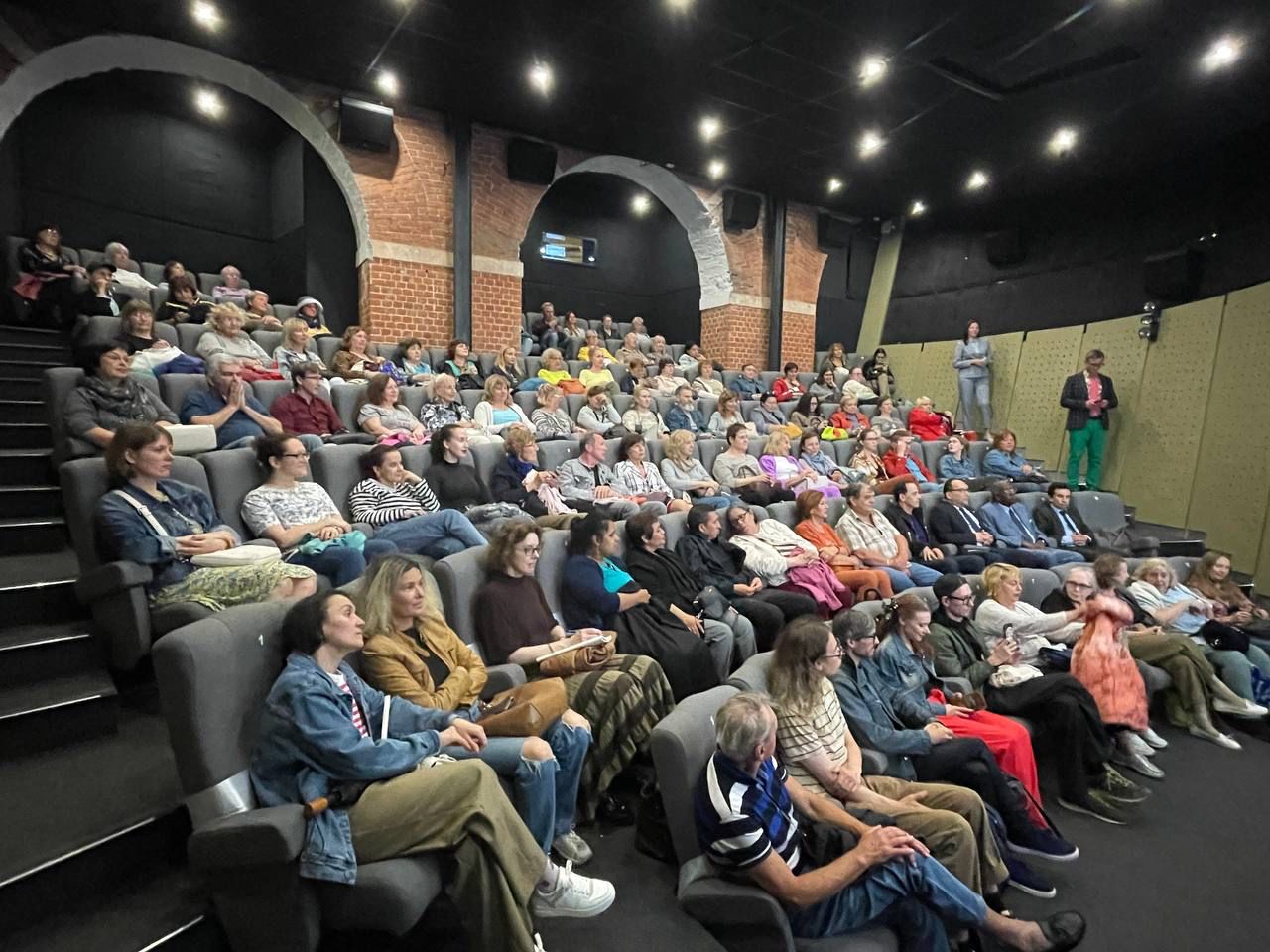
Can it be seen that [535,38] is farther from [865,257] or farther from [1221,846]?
[865,257]

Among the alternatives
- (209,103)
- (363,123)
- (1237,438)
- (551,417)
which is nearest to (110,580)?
(551,417)

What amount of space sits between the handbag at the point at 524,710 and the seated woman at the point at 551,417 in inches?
103

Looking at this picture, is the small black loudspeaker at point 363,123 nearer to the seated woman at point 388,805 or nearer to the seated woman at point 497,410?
the seated woman at point 497,410

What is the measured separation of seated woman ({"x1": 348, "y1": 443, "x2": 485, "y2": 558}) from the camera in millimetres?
2826

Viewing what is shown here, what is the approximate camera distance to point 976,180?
722 cm

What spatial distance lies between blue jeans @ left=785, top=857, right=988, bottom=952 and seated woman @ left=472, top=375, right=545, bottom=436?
3.20 metres

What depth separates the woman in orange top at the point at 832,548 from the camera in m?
3.38

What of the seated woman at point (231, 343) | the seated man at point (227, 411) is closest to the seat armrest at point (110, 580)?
the seated man at point (227, 411)

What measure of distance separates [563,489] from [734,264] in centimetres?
539

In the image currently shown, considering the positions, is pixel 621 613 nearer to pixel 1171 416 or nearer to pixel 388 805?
pixel 388 805

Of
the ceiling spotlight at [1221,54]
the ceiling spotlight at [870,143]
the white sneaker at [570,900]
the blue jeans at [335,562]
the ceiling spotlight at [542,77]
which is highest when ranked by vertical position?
the ceiling spotlight at [1221,54]

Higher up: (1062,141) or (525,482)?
(1062,141)

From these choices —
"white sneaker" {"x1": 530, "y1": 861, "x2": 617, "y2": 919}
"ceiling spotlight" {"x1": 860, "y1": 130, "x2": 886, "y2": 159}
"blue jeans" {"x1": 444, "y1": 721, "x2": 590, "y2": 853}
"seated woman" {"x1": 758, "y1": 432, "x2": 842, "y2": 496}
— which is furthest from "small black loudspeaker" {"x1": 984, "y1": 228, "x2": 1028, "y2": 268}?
"white sneaker" {"x1": 530, "y1": 861, "x2": 617, "y2": 919}

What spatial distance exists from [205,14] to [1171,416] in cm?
770
